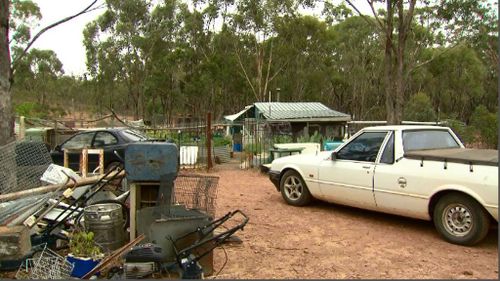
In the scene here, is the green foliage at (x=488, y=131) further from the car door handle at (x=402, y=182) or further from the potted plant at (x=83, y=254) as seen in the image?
the potted plant at (x=83, y=254)

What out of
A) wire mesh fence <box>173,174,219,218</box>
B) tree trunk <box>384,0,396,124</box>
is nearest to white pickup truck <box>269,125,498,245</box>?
A: wire mesh fence <box>173,174,219,218</box>

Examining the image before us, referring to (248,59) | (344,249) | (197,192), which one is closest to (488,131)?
(344,249)

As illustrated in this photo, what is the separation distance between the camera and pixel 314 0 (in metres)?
18.1

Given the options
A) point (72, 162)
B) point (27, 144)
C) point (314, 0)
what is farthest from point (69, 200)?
point (314, 0)

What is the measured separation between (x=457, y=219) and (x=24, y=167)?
628 centimetres

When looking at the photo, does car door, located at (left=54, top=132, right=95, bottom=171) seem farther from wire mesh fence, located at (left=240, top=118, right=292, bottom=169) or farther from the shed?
the shed

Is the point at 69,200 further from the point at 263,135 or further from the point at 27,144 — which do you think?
the point at 263,135

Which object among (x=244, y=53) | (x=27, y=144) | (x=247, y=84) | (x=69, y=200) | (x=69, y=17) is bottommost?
(x=69, y=200)

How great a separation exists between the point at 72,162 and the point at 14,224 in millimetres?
7670

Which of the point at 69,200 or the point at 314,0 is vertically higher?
the point at 314,0

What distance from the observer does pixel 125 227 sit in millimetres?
5430

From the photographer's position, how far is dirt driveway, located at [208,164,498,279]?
4.52 metres

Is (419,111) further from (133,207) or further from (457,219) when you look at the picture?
(133,207)

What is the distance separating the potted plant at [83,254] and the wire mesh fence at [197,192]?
1.40 metres
